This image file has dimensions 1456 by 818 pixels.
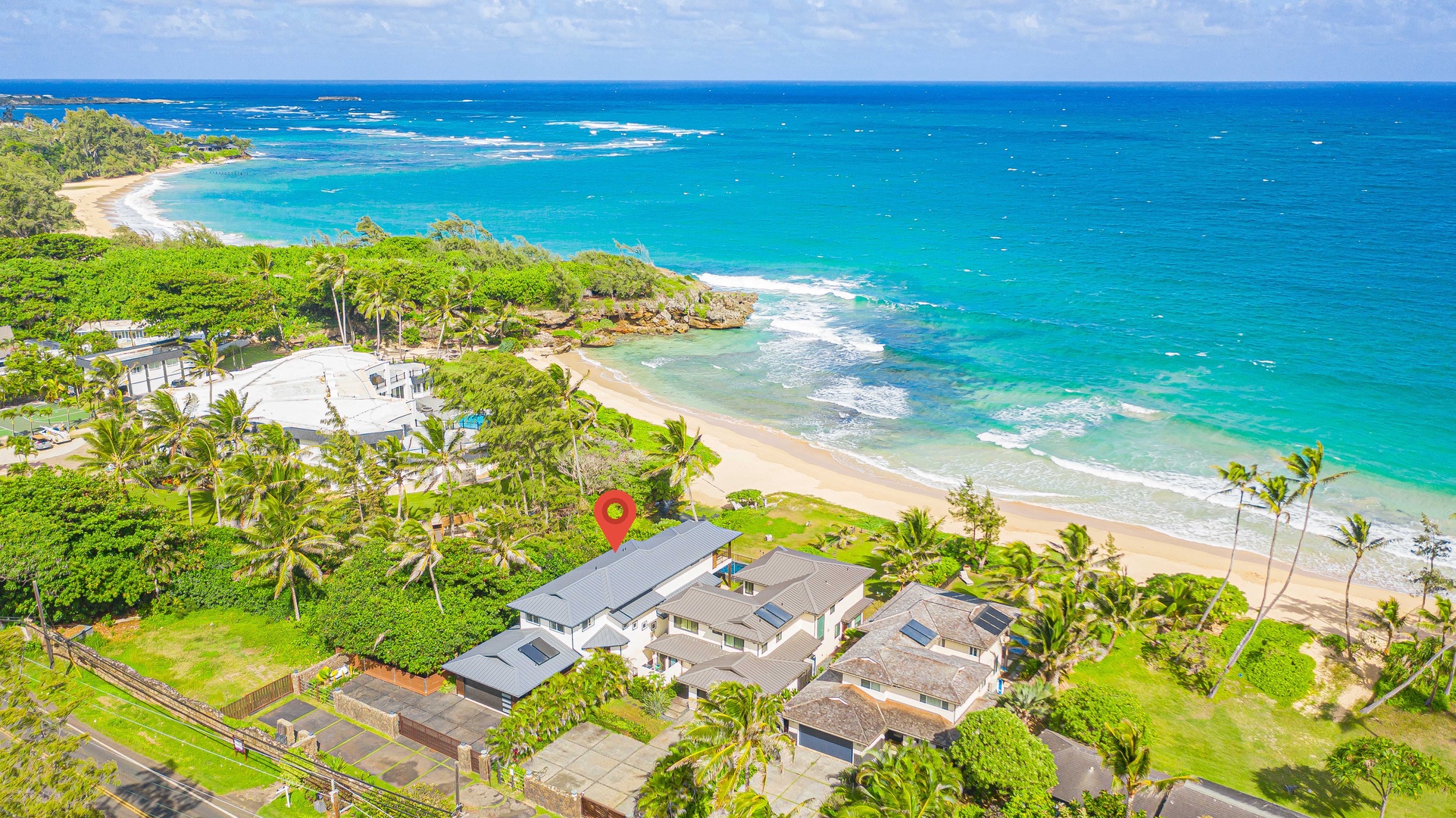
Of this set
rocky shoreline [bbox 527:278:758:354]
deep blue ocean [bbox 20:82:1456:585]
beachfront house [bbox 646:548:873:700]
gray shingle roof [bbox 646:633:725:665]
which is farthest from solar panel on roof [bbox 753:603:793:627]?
rocky shoreline [bbox 527:278:758:354]

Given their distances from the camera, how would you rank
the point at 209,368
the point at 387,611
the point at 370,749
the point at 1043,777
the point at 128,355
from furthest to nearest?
the point at 128,355
the point at 209,368
the point at 387,611
the point at 370,749
the point at 1043,777

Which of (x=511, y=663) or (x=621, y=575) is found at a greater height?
(x=621, y=575)

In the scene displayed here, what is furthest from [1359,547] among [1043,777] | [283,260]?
[283,260]

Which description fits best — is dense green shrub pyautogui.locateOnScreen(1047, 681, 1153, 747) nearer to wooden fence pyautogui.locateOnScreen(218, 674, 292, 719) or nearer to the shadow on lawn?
the shadow on lawn

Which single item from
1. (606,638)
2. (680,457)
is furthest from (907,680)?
(680,457)

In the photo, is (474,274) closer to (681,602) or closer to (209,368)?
(209,368)

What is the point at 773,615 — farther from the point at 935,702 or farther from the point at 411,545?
the point at 411,545
